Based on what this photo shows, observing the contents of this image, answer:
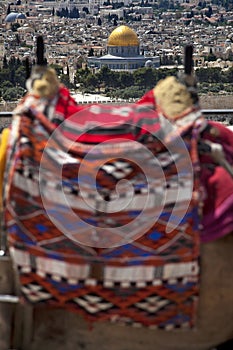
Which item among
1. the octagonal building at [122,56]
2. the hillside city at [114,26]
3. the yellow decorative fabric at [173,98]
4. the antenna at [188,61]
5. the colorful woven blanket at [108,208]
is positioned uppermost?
the antenna at [188,61]

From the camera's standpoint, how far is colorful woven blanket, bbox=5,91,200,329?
136 centimetres

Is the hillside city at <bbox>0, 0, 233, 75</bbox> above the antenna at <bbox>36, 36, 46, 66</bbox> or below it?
below

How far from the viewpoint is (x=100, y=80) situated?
1430 inches

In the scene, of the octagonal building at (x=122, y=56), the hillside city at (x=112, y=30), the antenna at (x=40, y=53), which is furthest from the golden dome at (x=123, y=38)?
the antenna at (x=40, y=53)

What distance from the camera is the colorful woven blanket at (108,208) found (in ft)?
4.45

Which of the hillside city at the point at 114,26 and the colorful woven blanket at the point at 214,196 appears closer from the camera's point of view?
the colorful woven blanket at the point at 214,196

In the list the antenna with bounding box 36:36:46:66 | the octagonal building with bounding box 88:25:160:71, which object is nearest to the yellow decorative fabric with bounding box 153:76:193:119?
the antenna with bounding box 36:36:46:66

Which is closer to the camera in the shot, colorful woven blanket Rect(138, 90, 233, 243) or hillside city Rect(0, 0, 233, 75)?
colorful woven blanket Rect(138, 90, 233, 243)

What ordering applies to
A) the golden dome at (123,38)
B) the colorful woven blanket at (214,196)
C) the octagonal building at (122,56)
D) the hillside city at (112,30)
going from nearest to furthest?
the colorful woven blanket at (214,196) < the hillside city at (112,30) < the octagonal building at (122,56) < the golden dome at (123,38)

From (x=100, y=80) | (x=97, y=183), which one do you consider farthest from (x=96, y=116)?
(x=100, y=80)

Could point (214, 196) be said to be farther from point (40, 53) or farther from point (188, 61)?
point (40, 53)

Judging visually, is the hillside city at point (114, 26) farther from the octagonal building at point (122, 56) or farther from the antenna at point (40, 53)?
the antenna at point (40, 53)

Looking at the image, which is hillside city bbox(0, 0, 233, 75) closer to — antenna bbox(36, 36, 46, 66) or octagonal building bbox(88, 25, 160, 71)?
octagonal building bbox(88, 25, 160, 71)

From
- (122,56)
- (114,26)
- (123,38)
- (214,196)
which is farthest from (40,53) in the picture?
(114,26)
